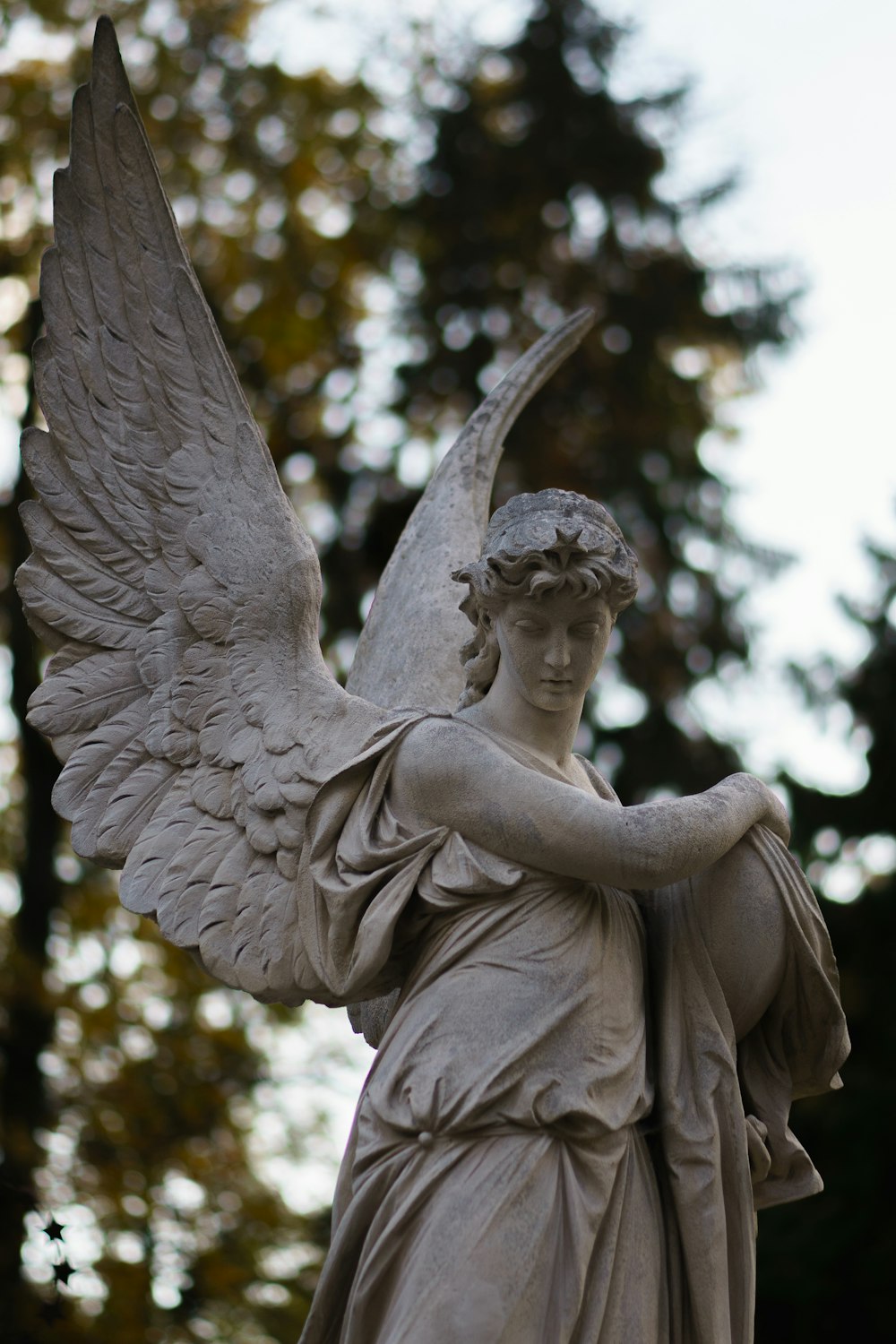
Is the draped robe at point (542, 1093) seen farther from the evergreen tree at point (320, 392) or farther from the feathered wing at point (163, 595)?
the evergreen tree at point (320, 392)

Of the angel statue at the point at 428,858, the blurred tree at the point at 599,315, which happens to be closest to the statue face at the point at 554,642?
the angel statue at the point at 428,858

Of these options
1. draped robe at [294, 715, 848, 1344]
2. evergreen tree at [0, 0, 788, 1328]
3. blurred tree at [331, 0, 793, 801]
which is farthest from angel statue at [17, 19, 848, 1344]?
blurred tree at [331, 0, 793, 801]

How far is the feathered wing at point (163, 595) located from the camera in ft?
14.9

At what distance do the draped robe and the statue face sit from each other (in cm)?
15

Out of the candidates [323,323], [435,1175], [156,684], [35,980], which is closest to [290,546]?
[156,684]

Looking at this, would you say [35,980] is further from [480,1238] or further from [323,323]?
[480,1238]

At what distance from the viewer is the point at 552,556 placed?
4.28 meters

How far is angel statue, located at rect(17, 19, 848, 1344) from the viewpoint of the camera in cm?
405

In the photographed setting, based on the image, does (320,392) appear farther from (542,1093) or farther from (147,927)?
(542,1093)

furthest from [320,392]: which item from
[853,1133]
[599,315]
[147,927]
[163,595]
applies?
[163,595]

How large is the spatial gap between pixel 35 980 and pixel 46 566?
7456mm

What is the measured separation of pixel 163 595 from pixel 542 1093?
1.64 metres

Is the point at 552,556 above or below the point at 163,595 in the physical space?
above

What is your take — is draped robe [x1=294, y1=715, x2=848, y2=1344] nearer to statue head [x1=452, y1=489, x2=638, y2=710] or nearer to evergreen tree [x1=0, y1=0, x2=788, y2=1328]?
statue head [x1=452, y1=489, x2=638, y2=710]
